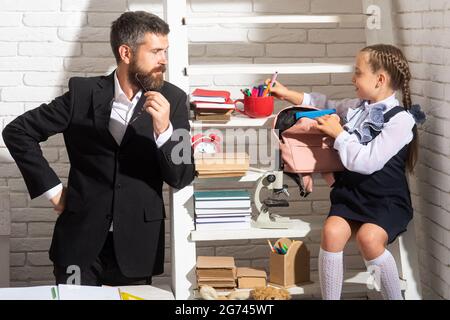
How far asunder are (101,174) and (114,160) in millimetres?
80

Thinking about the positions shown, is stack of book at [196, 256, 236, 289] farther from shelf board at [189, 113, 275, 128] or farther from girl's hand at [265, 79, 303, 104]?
girl's hand at [265, 79, 303, 104]

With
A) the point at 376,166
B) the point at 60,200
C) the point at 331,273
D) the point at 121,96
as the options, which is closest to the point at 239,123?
the point at 121,96

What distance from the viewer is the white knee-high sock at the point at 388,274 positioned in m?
3.42

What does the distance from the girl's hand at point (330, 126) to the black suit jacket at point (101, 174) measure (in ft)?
1.78

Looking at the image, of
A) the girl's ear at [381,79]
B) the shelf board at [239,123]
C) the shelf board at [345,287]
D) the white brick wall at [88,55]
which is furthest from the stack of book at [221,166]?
the white brick wall at [88,55]

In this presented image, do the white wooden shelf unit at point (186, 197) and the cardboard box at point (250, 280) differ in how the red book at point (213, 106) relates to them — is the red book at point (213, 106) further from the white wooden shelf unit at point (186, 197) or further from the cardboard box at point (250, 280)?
the cardboard box at point (250, 280)

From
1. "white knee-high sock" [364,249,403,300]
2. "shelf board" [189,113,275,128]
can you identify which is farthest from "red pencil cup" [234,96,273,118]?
"white knee-high sock" [364,249,403,300]

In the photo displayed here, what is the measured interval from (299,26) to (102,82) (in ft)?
3.92

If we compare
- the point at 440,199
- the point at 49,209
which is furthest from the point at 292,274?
the point at 49,209

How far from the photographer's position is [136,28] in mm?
3578

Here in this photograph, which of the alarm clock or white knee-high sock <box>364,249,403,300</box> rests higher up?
the alarm clock

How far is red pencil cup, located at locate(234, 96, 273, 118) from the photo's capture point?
3.65m

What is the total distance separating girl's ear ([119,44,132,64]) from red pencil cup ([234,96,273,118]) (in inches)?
20.1

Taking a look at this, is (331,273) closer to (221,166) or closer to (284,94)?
(221,166)
